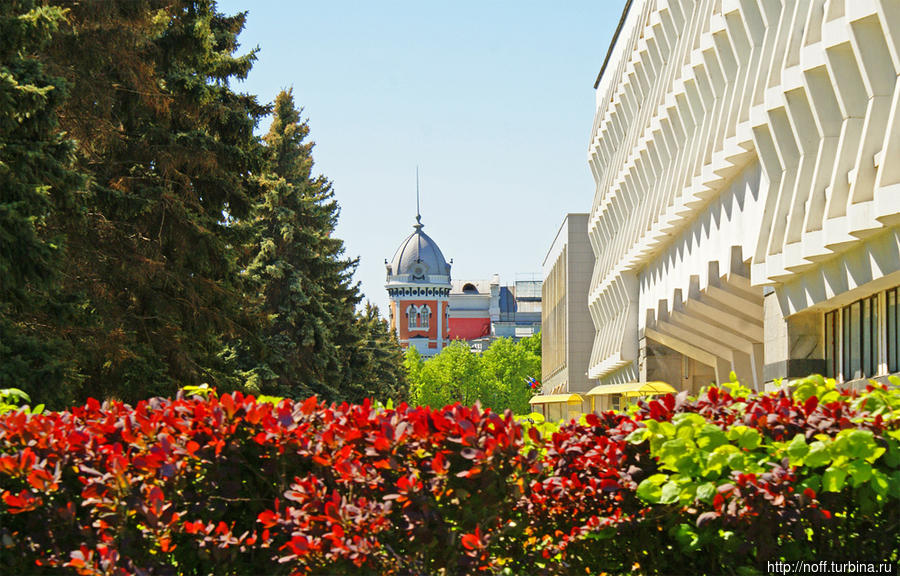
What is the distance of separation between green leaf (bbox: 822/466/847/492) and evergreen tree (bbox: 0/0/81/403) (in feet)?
40.8

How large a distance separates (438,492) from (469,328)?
19078 centimetres

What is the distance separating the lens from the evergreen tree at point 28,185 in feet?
49.9

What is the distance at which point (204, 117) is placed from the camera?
81.8ft

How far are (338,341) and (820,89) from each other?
1337 inches

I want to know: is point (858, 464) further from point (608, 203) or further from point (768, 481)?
point (608, 203)

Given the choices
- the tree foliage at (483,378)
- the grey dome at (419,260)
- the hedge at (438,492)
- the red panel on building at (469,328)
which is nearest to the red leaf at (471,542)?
the hedge at (438,492)

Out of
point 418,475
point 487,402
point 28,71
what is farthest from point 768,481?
point 487,402

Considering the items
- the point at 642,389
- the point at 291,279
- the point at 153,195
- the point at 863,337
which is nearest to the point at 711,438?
the point at 863,337

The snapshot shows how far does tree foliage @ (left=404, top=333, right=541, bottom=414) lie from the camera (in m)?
126

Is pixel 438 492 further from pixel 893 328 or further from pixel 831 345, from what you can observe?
pixel 831 345

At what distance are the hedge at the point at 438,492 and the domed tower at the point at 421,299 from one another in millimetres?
177175

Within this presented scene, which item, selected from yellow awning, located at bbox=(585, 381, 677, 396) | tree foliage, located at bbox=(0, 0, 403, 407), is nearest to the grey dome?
yellow awning, located at bbox=(585, 381, 677, 396)

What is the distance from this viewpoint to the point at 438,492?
496 cm

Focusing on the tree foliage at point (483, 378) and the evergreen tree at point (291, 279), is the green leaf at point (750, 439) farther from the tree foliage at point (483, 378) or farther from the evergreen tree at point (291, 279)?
the tree foliage at point (483, 378)
